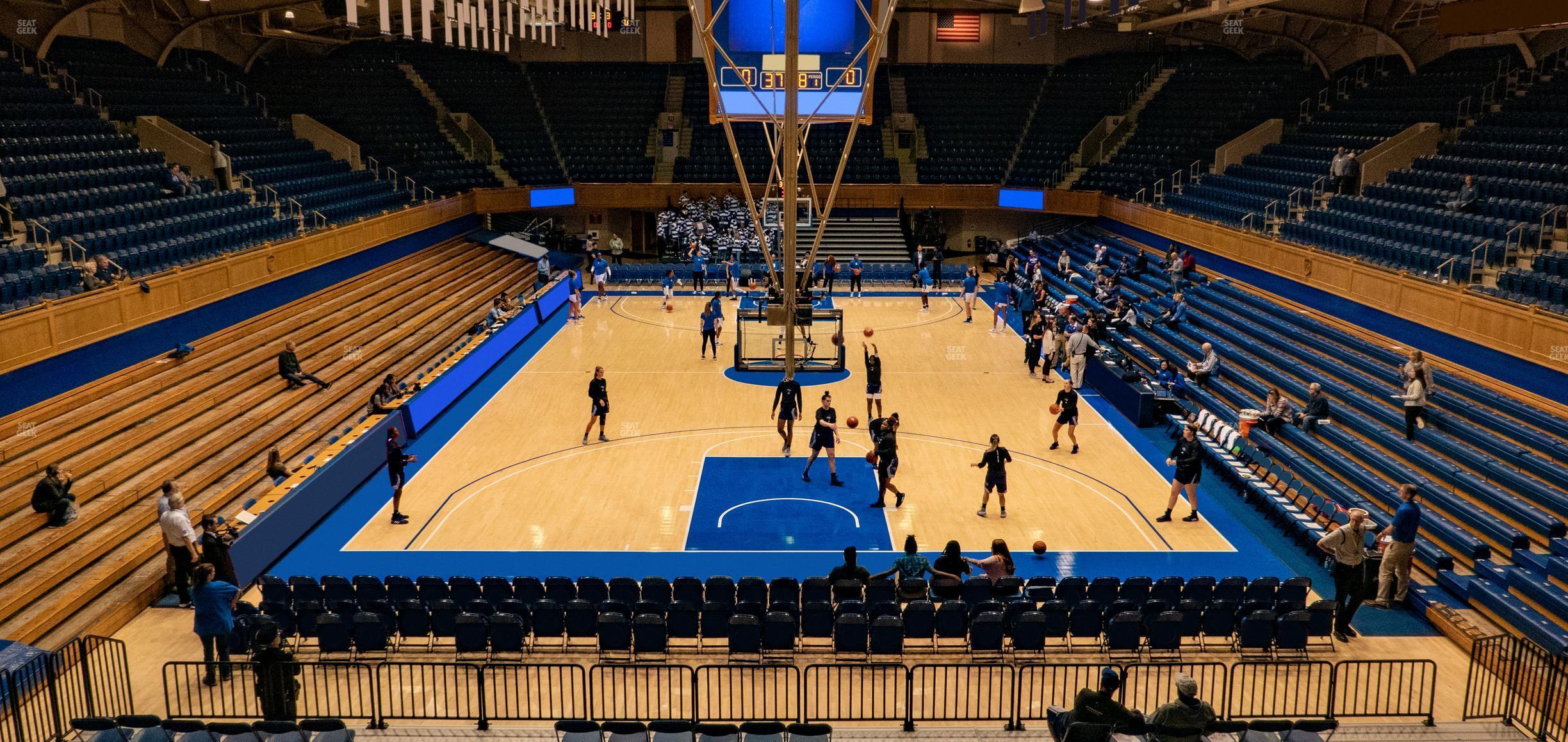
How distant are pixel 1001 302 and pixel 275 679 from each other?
81.0 feet

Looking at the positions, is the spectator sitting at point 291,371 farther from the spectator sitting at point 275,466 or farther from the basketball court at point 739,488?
the spectator sitting at point 275,466

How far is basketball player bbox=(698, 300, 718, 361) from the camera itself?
89.3 ft

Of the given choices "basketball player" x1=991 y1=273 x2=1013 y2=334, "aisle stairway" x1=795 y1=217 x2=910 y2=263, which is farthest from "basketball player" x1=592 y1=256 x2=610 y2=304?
"basketball player" x1=991 y1=273 x2=1013 y2=334

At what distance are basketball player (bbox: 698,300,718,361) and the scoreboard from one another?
12106mm

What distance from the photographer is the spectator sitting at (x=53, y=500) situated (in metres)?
14.0

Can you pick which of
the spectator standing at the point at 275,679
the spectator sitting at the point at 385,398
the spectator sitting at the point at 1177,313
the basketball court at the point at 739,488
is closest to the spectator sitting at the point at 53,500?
the basketball court at the point at 739,488

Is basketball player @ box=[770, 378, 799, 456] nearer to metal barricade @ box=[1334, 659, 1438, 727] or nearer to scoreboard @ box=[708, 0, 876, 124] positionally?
scoreboard @ box=[708, 0, 876, 124]

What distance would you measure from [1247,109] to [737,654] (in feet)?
107

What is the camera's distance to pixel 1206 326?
26188 millimetres

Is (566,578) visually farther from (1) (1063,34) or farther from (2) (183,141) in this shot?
(1) (1063,34)

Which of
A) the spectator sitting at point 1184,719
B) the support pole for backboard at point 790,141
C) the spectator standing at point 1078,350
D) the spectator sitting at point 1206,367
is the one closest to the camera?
the spectator sitting at point 1184,719

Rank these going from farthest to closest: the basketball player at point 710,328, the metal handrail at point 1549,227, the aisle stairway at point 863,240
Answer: the aisle stairway at point 863,240 → the basketball player at point 710,328 → the metal handrail at point 1549,227

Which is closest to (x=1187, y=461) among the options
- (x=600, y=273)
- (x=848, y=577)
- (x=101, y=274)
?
(x=848, y=577)

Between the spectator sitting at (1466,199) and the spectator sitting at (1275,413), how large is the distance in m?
6.66
